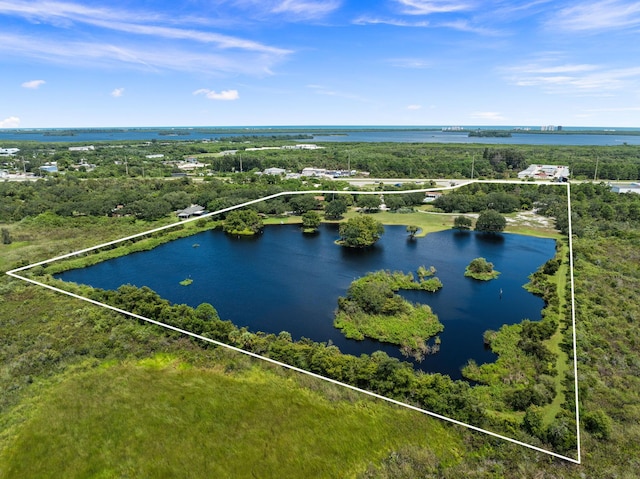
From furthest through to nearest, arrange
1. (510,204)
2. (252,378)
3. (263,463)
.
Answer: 1. (510,204)
2. (252,378)
3. (263,463)

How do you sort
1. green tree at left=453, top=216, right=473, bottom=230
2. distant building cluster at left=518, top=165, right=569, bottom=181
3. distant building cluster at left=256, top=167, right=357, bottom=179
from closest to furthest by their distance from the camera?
green tree at left=453, top=216, right=473, bottom=230 → distant building cluster at left=518, top=165, right=569, bottom=181 → distant building cluster at left=256, top=167, right=357, bottom=179

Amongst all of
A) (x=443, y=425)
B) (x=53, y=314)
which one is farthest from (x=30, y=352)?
(x=443, y=425)

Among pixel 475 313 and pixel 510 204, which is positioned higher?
pixel 510 204

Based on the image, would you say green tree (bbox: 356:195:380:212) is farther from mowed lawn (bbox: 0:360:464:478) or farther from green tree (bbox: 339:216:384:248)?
mowed lawn (bbox: 0:360:464:478)

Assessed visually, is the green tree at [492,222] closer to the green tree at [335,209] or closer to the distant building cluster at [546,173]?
the green tree at [335,209]

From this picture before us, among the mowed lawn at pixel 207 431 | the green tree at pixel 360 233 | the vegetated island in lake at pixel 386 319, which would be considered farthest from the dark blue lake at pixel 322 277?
the mowed lawn at pixel 207 431

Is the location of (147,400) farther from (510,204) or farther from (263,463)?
(510,204)

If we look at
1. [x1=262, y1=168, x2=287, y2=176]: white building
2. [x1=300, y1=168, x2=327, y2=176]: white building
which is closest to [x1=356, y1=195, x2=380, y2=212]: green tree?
[x1=300, y1=168, x2=327, y2=176]: white building
